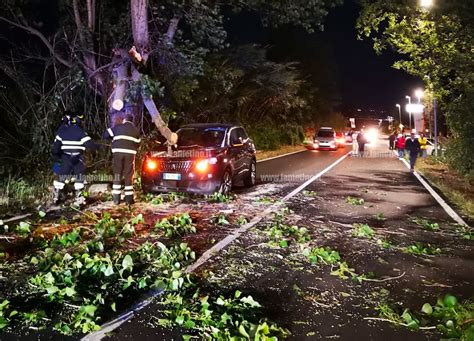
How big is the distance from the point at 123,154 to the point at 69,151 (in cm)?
110

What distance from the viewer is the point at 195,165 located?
1026cm

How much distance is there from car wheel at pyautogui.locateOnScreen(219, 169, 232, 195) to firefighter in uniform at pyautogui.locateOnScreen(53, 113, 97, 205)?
2913mm

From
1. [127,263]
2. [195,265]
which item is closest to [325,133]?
[195,265]

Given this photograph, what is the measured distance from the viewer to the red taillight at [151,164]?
10477mm

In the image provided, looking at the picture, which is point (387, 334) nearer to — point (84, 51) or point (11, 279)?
point (11, 279)

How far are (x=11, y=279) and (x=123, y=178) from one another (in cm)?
475

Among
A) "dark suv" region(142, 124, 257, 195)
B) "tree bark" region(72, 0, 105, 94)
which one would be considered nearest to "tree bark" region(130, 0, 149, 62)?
"tree bark" region(72, 0, 105, 94)

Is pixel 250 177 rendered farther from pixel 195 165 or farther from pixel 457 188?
pixel 457 188

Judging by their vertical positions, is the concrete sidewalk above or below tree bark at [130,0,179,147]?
below

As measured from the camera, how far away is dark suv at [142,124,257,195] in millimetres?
10273

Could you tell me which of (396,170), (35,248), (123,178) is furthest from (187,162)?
(396,170)

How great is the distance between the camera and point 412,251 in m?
6.87

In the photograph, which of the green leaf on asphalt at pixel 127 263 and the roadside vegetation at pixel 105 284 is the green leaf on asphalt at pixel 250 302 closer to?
the roadside vegetation at pixel 105 284

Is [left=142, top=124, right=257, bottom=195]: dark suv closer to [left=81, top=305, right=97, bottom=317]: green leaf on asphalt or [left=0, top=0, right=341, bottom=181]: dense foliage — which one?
[left=0, top=0, right=341, bottom=181]: dense foliage
